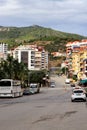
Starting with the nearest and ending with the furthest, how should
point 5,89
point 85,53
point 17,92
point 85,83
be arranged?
point 5,89 < point 17,92 < point 85,83 < point 85,53

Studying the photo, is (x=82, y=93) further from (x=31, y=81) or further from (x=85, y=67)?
A: (x=85, y=67)

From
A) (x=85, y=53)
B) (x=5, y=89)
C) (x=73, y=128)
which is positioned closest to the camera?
(x=73, y=128)

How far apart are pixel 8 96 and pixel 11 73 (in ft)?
187

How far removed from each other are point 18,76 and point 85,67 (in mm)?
55822

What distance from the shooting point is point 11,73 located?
400 feet

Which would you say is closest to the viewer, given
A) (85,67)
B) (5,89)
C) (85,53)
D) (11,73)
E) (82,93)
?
(82,93)

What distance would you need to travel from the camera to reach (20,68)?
434 ft

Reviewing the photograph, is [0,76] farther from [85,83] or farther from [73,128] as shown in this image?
[73,128]

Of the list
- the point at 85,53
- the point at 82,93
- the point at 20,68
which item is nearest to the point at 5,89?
the point at 82,93

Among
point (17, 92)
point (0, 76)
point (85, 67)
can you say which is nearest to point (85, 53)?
point (85, 67)

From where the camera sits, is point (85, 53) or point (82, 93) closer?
point (82, 93)

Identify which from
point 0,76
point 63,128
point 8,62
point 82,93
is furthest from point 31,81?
point 63,128

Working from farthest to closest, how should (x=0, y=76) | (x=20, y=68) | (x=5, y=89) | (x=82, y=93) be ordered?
(x=20, y=68) → (x=0, y=76) → (x=5, y=89) → (x=82, y=93)

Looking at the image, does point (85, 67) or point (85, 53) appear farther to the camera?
point (85, 53)
